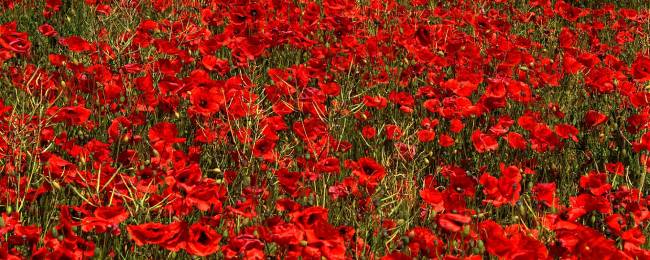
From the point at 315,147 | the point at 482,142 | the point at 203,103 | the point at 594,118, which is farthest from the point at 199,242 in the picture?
the point at 594,118

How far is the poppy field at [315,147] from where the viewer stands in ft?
6.89

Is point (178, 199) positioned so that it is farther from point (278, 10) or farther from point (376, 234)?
point (278, 10)

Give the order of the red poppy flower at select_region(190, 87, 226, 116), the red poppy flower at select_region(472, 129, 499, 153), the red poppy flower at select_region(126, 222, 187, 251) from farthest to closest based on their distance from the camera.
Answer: the red poppy flower at select_region(472, 129, 499, 153), the red poppy flower at select_region(190, 87, 226, 116), the red poppy flower at select_region(126, 222, 187, 251)

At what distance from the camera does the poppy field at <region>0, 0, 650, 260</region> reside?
210cm

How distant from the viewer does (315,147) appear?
279 centimetres

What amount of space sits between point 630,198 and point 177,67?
5.55ft

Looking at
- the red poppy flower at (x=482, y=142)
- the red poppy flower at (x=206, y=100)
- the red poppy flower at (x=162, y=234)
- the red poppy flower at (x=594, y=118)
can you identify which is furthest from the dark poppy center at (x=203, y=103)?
the red poppy flower at (x=594, y=118)

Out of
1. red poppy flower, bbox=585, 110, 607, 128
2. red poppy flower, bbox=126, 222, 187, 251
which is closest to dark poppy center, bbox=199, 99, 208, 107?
red poppy flower, bbox=126, 222, 187, 251

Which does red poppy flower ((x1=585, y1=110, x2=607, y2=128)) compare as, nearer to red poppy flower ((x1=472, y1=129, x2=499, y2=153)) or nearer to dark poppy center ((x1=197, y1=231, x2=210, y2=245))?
red poppy flower ((x1=472, y1=129, x2=499, y2=153))

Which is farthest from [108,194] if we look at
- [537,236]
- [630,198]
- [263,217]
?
[630,198]

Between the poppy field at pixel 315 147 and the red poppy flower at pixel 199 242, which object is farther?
the poppy field at pixel 315 147

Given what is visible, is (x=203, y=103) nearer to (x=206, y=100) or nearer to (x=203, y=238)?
(x=206, y=100)

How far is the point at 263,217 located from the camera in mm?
2449

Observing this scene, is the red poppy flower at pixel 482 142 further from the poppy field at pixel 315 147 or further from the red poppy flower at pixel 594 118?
the red poppy flower at pixel 594 118
